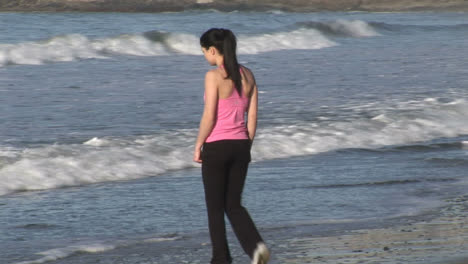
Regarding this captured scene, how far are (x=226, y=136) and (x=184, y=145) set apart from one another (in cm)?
490

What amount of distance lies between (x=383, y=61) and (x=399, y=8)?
107ft

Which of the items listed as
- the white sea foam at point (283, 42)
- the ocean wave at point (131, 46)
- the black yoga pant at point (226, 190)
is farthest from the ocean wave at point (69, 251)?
the white sea foam at point (283, 42)

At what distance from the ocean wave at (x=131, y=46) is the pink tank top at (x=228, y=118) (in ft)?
51.2

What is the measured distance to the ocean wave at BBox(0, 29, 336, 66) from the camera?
21.6m

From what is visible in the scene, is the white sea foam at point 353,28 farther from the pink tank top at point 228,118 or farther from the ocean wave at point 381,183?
the pink tank top at point 228,118

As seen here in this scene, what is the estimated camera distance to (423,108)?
12.6 metres

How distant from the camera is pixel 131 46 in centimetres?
2475

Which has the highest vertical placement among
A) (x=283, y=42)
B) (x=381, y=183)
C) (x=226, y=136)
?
(x=226, y=136)

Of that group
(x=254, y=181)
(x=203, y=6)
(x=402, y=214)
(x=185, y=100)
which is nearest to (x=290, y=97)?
(x=185, y=100)

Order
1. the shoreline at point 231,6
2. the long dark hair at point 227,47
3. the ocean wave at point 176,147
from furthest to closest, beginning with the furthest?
the shoreline at point 231,6, the ocean wave at point 176,147, the long dark hair at point 227,47

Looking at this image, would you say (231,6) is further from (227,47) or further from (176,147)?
(227,47)

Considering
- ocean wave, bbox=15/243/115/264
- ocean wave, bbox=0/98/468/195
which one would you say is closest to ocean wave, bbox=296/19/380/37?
ocean wave, bbox=0/98/468/195

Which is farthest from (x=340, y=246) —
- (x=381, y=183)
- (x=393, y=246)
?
(x=381, y=183)

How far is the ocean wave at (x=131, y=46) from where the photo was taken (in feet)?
70.7
